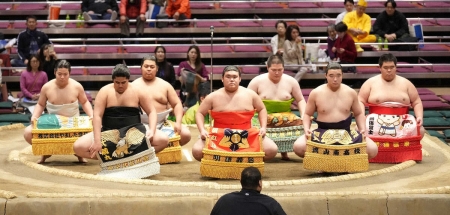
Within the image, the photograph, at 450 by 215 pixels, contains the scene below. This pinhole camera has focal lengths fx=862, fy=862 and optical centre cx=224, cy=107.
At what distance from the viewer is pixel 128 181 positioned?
4.61m

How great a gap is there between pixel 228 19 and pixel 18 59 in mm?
2125

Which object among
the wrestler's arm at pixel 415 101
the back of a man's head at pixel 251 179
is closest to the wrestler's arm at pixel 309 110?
the wrestler's arm at pixel 415 101

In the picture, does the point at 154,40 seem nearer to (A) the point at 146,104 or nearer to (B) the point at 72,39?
(B) the point at 72,39

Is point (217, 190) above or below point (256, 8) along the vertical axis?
below

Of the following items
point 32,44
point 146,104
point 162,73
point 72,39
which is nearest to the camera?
point 146,104

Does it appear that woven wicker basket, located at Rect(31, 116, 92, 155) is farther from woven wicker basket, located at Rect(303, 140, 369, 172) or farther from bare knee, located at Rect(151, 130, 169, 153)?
woven wicker basket, located at Rect(303, 140, 369, 172)

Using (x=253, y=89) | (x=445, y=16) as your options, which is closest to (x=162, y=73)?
(x=253, y=89)

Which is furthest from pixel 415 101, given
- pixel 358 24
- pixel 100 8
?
pixel 100 8

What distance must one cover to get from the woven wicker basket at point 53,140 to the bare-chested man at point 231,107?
0.84 m

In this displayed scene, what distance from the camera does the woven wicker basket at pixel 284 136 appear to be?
17.6 feet

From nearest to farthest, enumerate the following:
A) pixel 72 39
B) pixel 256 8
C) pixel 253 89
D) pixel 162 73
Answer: pixel 253 89 → pixel 162 73 → pixel 72 39 → pixel 256 8

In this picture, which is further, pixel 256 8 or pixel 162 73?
pixel 256 8

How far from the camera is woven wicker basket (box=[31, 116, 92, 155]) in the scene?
523 cm

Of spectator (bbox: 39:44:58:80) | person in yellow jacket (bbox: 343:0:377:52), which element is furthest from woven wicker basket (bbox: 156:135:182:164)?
person in yellow jacket (bbox: 343:0:377:52)
